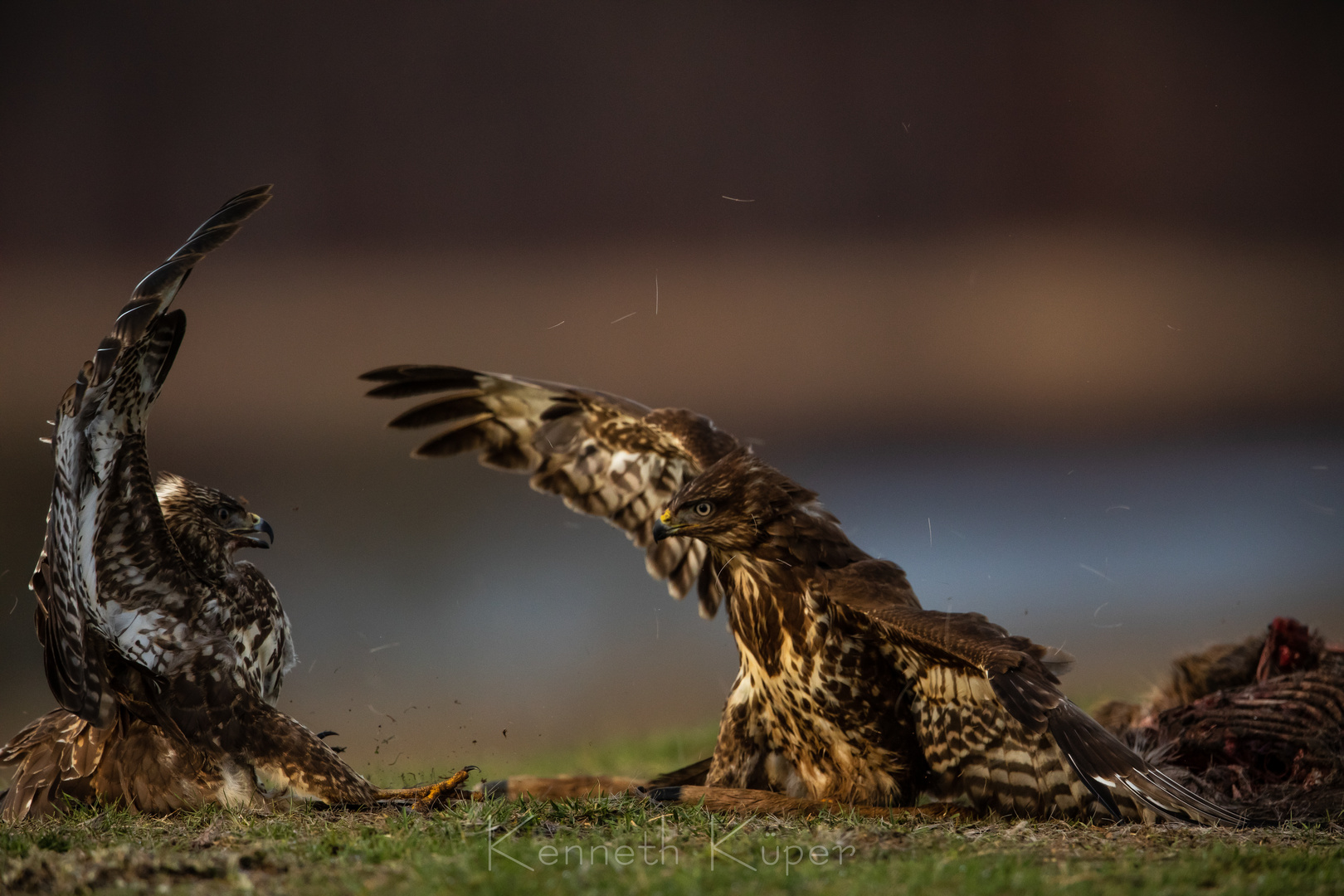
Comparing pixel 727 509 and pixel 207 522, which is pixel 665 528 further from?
pixel 207 522

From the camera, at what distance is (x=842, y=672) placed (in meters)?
4.05

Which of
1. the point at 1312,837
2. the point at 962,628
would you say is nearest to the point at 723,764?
the point at 962,628

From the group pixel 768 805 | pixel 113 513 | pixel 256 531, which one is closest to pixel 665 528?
pixel 768 805

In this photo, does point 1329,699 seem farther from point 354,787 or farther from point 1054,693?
point 354,787

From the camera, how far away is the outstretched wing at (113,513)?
11.1 feet

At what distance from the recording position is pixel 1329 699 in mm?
4742

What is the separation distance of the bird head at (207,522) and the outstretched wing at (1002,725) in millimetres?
2480

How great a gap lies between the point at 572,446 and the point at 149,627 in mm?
2244

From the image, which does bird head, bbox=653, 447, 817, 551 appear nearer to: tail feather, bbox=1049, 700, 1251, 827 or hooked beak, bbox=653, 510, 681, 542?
hooked beak, bbox=653, 510, 681, 542

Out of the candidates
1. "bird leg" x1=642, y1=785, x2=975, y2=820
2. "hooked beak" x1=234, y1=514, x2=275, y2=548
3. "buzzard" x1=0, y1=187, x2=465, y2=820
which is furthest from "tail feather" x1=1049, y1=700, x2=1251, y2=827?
"hooked beak" x1=234, y1=514, x2=275, y2=548

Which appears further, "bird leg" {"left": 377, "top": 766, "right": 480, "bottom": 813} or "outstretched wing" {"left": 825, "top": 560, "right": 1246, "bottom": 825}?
"bird leg" {"left": 377, "top": 766, "right": 480, "bottom": 813}

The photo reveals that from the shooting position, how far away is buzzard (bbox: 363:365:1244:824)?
3537 millimetres

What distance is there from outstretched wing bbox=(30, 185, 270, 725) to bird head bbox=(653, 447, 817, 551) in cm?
195

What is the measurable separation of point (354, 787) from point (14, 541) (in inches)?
321
